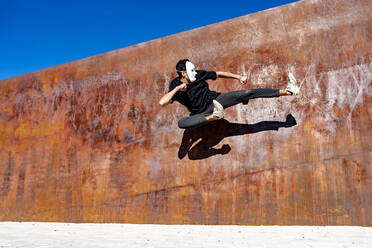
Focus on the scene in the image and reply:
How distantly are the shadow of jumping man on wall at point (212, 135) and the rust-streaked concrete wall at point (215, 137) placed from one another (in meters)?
0.01

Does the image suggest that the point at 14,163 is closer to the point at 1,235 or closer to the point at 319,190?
the point at 1,235

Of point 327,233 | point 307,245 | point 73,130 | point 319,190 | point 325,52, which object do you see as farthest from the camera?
point 73,130

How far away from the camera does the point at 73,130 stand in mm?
5016

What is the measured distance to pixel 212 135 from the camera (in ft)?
13.3

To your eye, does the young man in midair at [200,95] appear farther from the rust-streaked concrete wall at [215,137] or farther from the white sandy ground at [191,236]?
the white sandy ground at [191,236]

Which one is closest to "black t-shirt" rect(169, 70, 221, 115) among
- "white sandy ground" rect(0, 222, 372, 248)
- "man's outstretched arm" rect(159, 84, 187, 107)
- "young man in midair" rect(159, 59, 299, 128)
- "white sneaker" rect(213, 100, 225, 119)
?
"young man in midair" rect(159, 59, 299, 128)

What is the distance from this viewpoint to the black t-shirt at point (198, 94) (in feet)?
12.3

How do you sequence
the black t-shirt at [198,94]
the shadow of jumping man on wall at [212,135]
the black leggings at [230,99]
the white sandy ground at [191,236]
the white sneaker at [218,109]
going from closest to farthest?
the white sandy ground at [191,236], the white sneaker at [218,109], the black leggings at [230,99], the black t-shirt at [198,94], the shadow of jumping man on wall at [212,135]

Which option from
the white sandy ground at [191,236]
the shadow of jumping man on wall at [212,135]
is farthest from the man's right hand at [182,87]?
the white sandy ground at [191,236]

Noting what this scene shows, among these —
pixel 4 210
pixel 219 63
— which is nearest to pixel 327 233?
pixel 219 63

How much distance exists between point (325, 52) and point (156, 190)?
2.55 meters

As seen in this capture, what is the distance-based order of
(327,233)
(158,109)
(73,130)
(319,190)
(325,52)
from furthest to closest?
(73,130), (158,109), (325,52), (319,190), (327,233)

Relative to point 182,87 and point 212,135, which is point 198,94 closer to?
point 182,87

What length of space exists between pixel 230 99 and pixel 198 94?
0.36 meters
